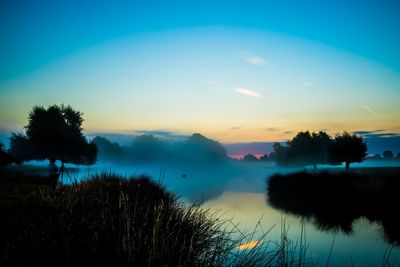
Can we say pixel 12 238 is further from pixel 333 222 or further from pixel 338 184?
pixel 338 184

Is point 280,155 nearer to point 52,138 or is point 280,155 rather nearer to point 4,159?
point 52,138

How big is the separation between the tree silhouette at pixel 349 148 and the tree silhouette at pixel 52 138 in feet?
171

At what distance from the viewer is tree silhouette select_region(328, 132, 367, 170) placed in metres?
64.1

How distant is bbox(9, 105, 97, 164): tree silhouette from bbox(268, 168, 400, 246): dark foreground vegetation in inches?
1327

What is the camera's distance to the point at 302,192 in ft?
107

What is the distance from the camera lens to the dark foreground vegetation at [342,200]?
18.8 metres

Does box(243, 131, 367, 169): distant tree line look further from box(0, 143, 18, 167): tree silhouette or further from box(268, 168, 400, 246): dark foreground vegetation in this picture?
box(0, 143, 18, 167): tree silhouette

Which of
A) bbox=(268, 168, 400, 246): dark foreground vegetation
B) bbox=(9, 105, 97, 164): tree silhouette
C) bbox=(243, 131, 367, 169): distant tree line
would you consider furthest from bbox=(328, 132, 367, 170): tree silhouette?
bbox=(9, 105, 97, 164): tree silhouette

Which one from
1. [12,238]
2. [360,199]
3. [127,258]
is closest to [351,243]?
[360,199]

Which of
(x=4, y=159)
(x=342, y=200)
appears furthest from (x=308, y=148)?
(x=4, y=159)

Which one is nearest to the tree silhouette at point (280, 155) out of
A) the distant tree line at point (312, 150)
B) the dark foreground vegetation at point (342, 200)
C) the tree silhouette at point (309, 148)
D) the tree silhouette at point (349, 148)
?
the distant tree line at point (312, 150)

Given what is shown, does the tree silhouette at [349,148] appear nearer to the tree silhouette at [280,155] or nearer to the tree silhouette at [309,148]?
the tree silhouette at [309,148]

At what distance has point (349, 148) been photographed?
64062 millimetres

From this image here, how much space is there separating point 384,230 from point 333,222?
3.24 meters
